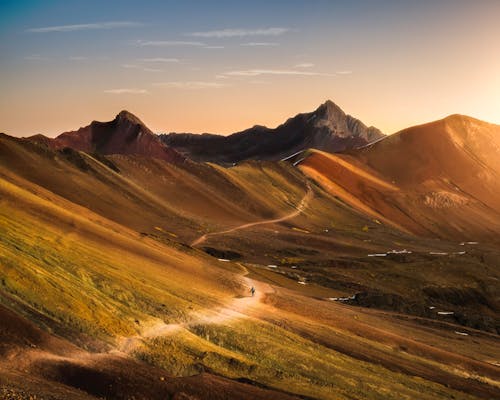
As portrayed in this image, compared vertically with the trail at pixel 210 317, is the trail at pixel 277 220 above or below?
above

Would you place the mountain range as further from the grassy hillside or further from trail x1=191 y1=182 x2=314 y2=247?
trail x1=191 y1=182 x2=314 y2=247

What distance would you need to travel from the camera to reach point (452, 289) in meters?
102

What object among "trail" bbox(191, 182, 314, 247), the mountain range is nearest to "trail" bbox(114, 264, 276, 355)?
the mountain range

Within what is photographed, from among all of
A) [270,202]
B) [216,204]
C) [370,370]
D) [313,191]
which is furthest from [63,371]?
[313,191]

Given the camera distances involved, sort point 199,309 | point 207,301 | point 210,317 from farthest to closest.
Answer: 1. point 207,301
2. point 199,309
3. point 210,317

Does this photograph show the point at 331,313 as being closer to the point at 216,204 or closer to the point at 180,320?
the point at 180,320

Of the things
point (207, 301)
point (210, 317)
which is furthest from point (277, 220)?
point (210, 317)

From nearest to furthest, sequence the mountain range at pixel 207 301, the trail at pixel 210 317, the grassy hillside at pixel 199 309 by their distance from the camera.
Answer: the grassy hillside at pixel 199 309 < the mountain range at pixel 207 301 < the trail at pixel 210 317

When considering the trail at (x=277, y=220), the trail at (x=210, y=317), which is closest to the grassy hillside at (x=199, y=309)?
the trail at (x=210, y=317)

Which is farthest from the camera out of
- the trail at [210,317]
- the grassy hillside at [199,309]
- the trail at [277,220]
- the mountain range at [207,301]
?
the trail at [277,220]

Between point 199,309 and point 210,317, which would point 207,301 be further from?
point 210,317

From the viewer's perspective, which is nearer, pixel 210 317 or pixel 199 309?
pixel 210 317

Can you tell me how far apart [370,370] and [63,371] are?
24413 millimetres

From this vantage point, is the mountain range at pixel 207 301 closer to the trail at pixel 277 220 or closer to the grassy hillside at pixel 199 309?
the grassy hillside at pixel 199 309
